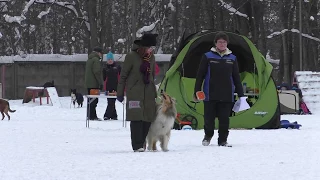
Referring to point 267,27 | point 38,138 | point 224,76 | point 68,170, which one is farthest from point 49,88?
point 267,27

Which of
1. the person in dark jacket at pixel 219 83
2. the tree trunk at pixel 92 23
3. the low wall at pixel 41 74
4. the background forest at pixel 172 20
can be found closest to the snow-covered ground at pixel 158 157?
the person in dark jacket at pixel 219 83

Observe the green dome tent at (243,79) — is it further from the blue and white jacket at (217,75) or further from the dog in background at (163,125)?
the dog in background at (163,125)

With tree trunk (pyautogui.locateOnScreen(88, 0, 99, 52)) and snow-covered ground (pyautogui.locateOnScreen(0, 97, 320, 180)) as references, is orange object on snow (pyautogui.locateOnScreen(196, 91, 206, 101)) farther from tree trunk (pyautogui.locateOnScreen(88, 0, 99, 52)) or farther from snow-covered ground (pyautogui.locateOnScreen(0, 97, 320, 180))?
tree trunk (pyautogui.locateOnScreen(88, 0, 99, 52))

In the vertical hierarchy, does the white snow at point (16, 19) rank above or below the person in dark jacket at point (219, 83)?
above

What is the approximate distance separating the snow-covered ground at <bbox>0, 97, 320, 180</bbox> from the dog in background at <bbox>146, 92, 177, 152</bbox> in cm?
27

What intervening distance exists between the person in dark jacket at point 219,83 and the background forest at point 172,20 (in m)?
21.4

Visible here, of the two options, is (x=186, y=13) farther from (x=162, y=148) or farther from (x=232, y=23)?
(x=162, y=148)

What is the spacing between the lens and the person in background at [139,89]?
981 centimetres

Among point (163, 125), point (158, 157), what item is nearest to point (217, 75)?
point (163, 125)

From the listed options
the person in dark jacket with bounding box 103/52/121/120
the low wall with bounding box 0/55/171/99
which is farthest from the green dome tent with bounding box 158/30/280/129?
the low wall with bounding box 0/55/171/99

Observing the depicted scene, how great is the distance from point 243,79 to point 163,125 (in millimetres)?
7444

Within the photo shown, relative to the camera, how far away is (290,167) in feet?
26.5

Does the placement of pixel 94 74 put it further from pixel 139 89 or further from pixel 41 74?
pixel 41 74

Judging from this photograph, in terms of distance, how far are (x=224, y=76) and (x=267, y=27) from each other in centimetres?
3914
